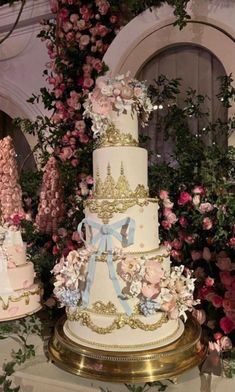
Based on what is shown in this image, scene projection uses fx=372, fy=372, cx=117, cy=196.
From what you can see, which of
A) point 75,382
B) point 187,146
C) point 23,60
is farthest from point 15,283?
point 23,60

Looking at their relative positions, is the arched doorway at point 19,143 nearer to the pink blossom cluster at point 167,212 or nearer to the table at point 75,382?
the pink blossom cluster at point 167,212

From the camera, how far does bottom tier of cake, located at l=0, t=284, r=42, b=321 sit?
1.82 metres

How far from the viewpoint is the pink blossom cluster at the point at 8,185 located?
2.82m

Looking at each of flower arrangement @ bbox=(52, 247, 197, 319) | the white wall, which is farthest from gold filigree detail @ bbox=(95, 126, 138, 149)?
the white wall

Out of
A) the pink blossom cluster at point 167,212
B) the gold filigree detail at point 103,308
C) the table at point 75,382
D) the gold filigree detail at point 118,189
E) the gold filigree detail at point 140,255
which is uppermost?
the gold filigree detail at point 118,189

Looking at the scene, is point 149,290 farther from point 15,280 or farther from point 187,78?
point 187,78

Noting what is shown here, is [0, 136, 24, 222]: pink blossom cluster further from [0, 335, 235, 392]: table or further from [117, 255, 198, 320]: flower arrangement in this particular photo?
[117, 255, 198, 320]: flower arrangement

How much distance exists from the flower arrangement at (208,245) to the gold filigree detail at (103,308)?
1.76ft

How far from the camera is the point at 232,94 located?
84.5 inches

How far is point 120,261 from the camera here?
1.47 metres

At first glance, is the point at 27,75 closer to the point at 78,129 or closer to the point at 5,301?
the point at 78,129

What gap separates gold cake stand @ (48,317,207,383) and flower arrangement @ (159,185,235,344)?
1.01 feet

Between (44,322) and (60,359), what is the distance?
0.67 meters

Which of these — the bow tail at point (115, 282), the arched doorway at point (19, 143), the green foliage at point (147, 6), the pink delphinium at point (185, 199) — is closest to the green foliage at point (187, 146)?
the pink delphinium at point (185, 199)
